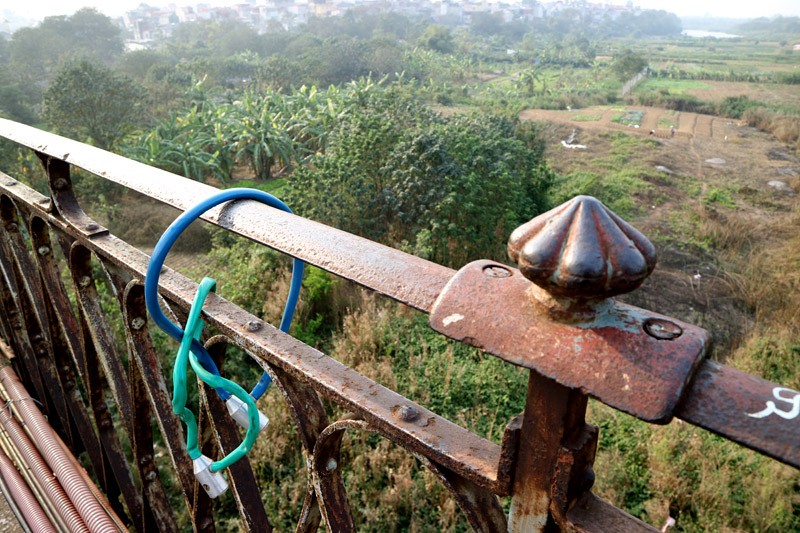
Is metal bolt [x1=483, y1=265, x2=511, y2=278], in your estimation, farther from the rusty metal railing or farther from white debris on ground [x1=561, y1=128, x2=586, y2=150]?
white debris on ground [x1=561, y1=128, x2=586, y2=150]

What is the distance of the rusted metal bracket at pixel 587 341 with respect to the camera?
39cm

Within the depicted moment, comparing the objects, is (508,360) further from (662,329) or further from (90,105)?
(90,105)

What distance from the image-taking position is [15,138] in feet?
4.13

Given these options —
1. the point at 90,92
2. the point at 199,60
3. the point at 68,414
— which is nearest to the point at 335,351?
the point at 68,414

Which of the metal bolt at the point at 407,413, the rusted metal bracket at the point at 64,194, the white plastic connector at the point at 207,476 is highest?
the rusted metal bracket at the point at 64,194

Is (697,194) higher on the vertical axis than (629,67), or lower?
lower

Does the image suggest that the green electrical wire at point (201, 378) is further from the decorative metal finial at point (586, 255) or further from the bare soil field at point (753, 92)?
the bare soil field at point (753, 92)

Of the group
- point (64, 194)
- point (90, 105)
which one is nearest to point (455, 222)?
point (64, 194)

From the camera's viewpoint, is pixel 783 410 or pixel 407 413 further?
pixel 407 413

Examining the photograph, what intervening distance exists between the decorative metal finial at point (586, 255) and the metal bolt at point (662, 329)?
34 millimetres

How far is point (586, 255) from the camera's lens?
1.32 ft

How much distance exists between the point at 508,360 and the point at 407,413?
0.24 m

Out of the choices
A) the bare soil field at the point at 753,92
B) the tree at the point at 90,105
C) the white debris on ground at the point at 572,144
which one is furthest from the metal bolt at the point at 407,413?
the bare soil field at the point at 753,92

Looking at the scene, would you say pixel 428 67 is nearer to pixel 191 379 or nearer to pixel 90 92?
pixel 90 92
